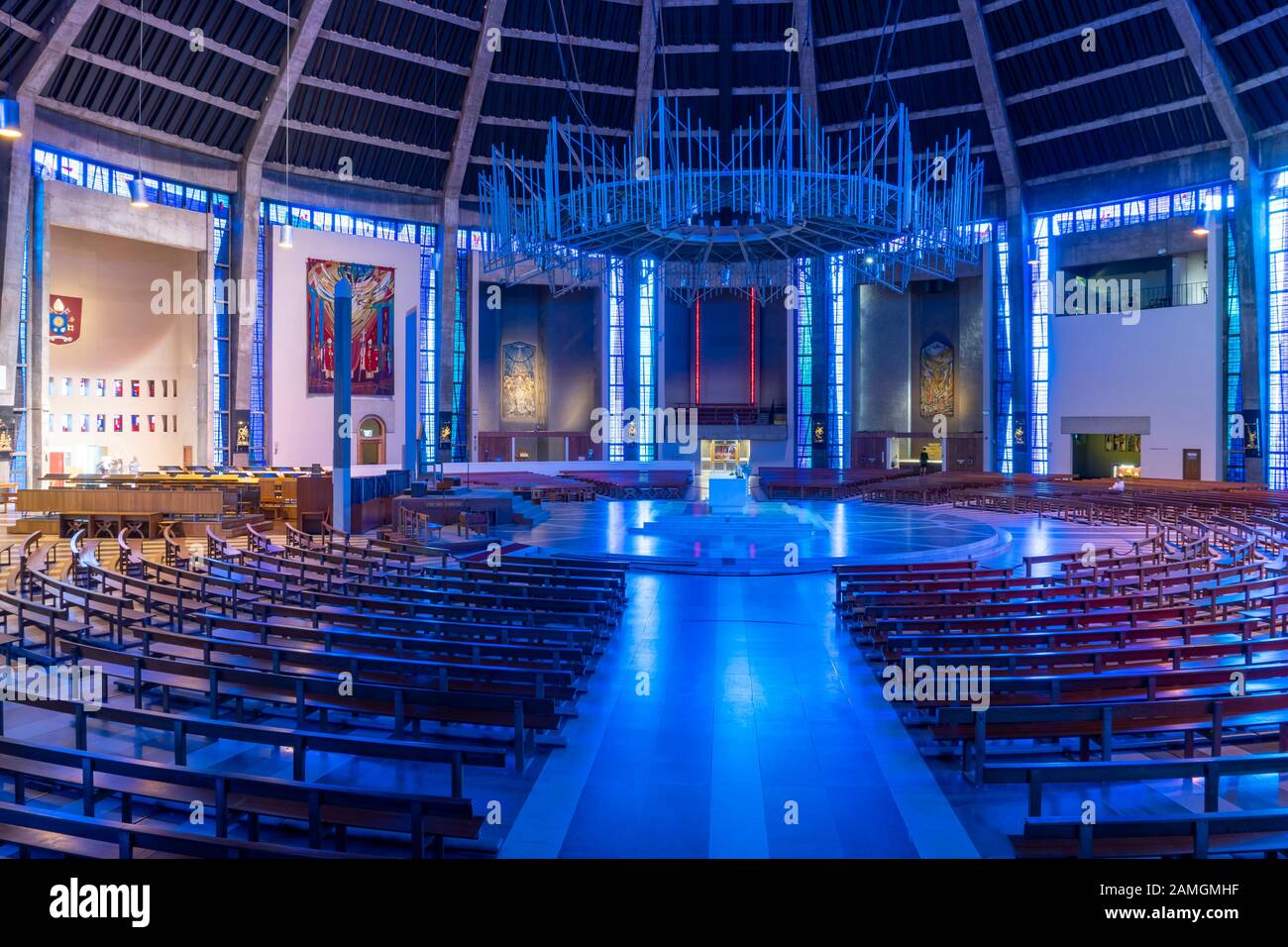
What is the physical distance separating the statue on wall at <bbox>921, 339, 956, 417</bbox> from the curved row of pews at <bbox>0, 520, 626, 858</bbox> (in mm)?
30219

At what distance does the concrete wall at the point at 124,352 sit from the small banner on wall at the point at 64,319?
0.28 m

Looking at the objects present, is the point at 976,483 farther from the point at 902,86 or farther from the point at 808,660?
the point at 808,660

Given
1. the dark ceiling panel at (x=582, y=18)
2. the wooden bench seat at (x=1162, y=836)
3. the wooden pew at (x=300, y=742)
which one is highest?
the dark ceiling panel at (x=582, y=18)

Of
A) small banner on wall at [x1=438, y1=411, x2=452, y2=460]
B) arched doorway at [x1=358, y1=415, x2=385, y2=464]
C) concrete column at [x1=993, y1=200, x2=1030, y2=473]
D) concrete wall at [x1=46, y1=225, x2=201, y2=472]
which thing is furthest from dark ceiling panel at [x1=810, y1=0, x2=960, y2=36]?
concrete wall at [x1=46, y1=225, x2=201, y2=472]

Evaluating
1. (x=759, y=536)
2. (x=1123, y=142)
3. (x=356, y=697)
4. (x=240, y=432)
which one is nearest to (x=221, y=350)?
(x=240, y=432)

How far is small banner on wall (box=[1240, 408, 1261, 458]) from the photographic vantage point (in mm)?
28500

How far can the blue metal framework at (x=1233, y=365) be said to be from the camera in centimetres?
2908

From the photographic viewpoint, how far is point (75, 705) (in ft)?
17.8

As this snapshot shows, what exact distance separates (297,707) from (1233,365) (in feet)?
103

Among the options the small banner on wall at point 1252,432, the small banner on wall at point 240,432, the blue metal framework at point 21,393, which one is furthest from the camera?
the small banner on wall at point 240,432

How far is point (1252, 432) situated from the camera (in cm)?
2858

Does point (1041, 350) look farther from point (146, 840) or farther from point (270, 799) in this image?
point (146, 840)

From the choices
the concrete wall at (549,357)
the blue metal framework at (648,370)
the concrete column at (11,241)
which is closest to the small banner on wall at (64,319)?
the concrete column at (11,241)

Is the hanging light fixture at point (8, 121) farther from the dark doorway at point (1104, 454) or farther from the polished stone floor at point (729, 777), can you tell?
the dark doorway at point (1104, 454)
